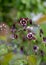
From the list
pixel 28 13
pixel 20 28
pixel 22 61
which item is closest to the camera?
pixel 22 61

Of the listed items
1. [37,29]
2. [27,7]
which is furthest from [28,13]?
[37,29]

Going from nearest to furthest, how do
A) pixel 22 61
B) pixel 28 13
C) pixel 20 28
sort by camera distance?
pixel 22 61
pixel 20 28
pixel 28 13

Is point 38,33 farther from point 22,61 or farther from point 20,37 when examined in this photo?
point 22,61

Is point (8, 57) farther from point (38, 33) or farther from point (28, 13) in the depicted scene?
point (28, 13)

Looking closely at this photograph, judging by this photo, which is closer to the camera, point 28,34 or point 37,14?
point 28,34

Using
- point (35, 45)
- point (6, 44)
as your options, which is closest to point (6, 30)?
point (6, 44)

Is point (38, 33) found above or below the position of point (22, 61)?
above
